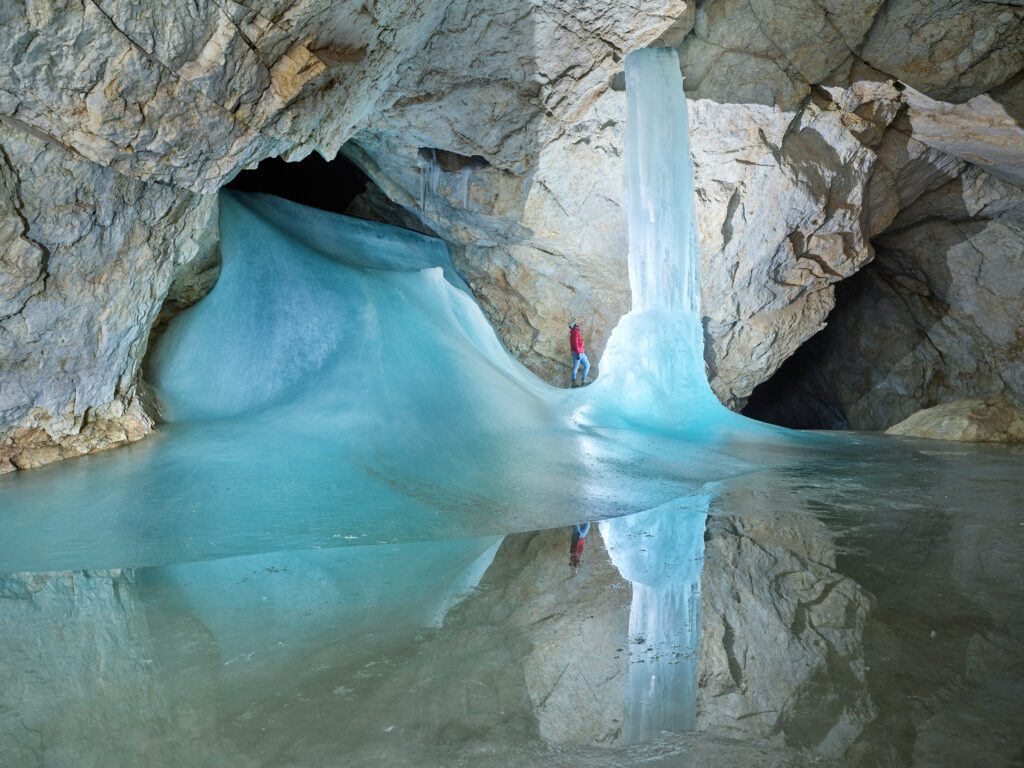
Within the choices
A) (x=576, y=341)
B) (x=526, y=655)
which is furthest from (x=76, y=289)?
(x=576, y=341)

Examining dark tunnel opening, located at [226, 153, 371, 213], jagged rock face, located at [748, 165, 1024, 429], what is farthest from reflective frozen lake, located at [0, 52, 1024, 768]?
jagged rock face, located at [748, 165, 1024, 429]

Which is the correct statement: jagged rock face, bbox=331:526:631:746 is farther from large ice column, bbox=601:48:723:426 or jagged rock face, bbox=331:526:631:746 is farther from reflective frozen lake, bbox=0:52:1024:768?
large ice column, bbox=601:48:723:426

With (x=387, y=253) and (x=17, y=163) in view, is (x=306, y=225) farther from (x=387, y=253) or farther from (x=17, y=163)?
(x=17, y=163)

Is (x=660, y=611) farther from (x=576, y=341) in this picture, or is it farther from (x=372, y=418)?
(x=576, y=341)

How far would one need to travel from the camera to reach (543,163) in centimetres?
738

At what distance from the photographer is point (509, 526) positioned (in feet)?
11.3

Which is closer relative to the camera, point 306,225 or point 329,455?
point 329,455

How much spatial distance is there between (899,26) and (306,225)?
553cm

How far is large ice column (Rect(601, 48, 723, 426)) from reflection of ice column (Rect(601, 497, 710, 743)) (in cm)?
364

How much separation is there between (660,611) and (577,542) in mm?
898

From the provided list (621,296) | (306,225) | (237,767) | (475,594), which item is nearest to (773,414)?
(621,296)

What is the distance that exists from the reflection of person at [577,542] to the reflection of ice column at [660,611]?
0.30ft

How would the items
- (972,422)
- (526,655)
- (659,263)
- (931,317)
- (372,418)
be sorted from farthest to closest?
(931,317), (972,422), (659,263), (372,418), (526,655)

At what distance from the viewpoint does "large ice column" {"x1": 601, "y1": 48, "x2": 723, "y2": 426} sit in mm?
6832
